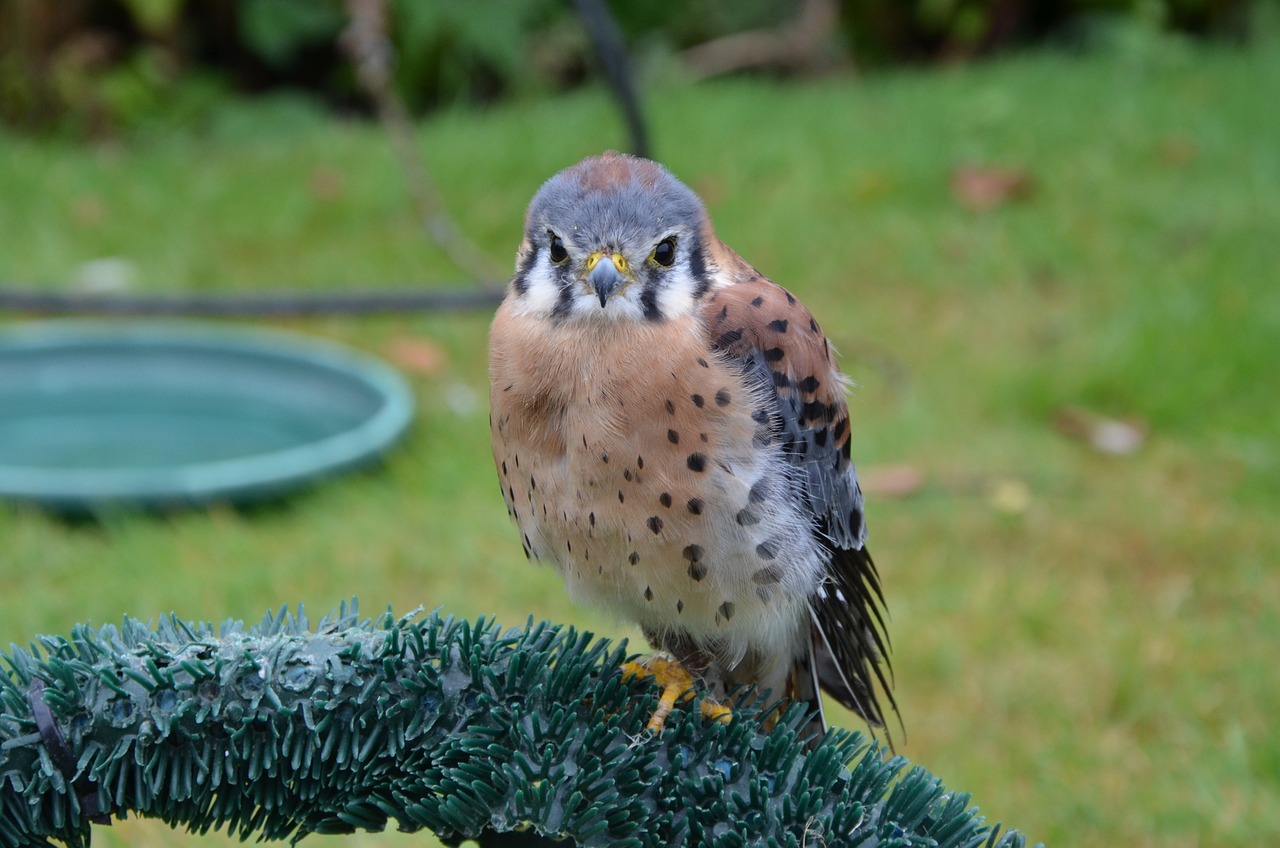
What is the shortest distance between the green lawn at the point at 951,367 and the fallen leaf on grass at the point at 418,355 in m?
0.02

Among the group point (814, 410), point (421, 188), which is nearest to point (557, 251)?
point (814, 410)

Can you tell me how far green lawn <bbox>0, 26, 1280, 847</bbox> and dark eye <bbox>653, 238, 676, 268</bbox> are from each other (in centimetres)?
65

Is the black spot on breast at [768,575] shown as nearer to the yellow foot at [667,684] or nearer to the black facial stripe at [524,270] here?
the yellow foot at [667,684]

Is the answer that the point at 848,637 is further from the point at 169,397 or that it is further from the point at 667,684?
the point at 169,397

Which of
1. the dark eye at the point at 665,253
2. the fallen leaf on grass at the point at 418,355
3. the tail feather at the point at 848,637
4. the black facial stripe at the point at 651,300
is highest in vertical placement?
the dark eye at the point at 665,253

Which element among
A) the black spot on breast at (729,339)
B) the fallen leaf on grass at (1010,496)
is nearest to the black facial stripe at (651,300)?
the black spot on breast at (729,339)

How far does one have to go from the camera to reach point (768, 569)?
7.18 ft

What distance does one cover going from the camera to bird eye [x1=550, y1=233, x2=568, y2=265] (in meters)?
2.17

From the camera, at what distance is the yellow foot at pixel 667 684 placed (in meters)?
1.88

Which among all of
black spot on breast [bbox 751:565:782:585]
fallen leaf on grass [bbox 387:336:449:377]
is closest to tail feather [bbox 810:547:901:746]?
black spot on breast [bbox 751:565:782:585]

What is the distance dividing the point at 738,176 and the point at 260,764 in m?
5.33

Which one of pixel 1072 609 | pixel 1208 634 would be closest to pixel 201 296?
pixel 1072 609

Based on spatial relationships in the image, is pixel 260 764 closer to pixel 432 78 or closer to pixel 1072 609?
pixel 1072 609

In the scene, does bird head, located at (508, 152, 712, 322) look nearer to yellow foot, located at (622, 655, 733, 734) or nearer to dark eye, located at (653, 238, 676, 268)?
dark eye, located at (653, 238, 676, 268)
